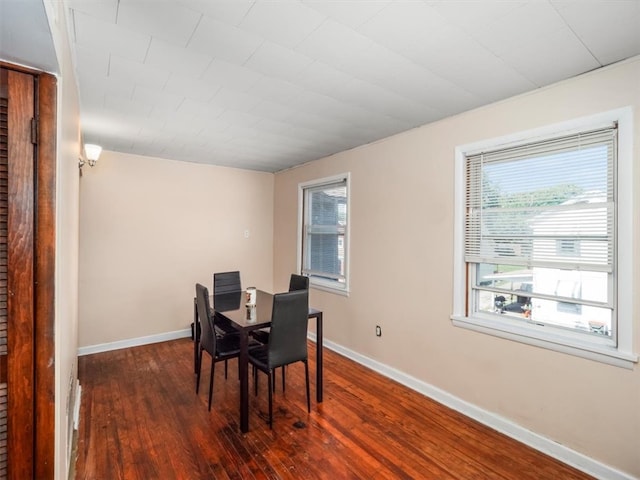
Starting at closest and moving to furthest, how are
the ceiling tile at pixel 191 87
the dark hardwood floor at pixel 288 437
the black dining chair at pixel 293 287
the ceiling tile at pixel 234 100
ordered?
1. the dark hardwood floor at pixel 288 437
2. the ceiling tile at pixel 191 87
3. the ceiling tile at pixel 234 100
4. the black dining chair at pixel 293 287

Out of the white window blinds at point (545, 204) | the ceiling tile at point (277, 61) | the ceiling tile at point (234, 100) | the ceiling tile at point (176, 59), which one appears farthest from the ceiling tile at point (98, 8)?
the white window blinds at point (545, 204)

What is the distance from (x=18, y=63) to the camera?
115 centimetres

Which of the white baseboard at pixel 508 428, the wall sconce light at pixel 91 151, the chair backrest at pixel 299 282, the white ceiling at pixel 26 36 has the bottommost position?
the white baseboard at pixel 508 428

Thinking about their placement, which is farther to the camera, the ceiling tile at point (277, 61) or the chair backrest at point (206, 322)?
the chair backrest at point (206, 322)

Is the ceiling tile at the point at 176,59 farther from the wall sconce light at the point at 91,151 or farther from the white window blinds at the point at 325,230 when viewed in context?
the white window blinds at the point at 325,230

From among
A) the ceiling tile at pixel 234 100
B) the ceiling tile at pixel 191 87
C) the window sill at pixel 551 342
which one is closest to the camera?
the window sill at pixel 551 342

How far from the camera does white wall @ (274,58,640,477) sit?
1943 mm

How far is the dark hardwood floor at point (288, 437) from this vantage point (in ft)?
6.59

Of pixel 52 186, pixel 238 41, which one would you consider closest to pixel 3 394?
pixel 52 186

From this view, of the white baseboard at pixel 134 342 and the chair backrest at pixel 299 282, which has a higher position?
the chair backrest at pixel 299 282

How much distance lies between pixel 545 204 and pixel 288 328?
2.07m

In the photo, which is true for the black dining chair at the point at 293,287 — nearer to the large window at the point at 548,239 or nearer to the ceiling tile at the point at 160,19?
the large window at the point at 548,239

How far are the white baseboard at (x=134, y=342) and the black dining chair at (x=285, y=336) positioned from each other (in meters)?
2.17

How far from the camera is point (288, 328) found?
2568 millimetres
